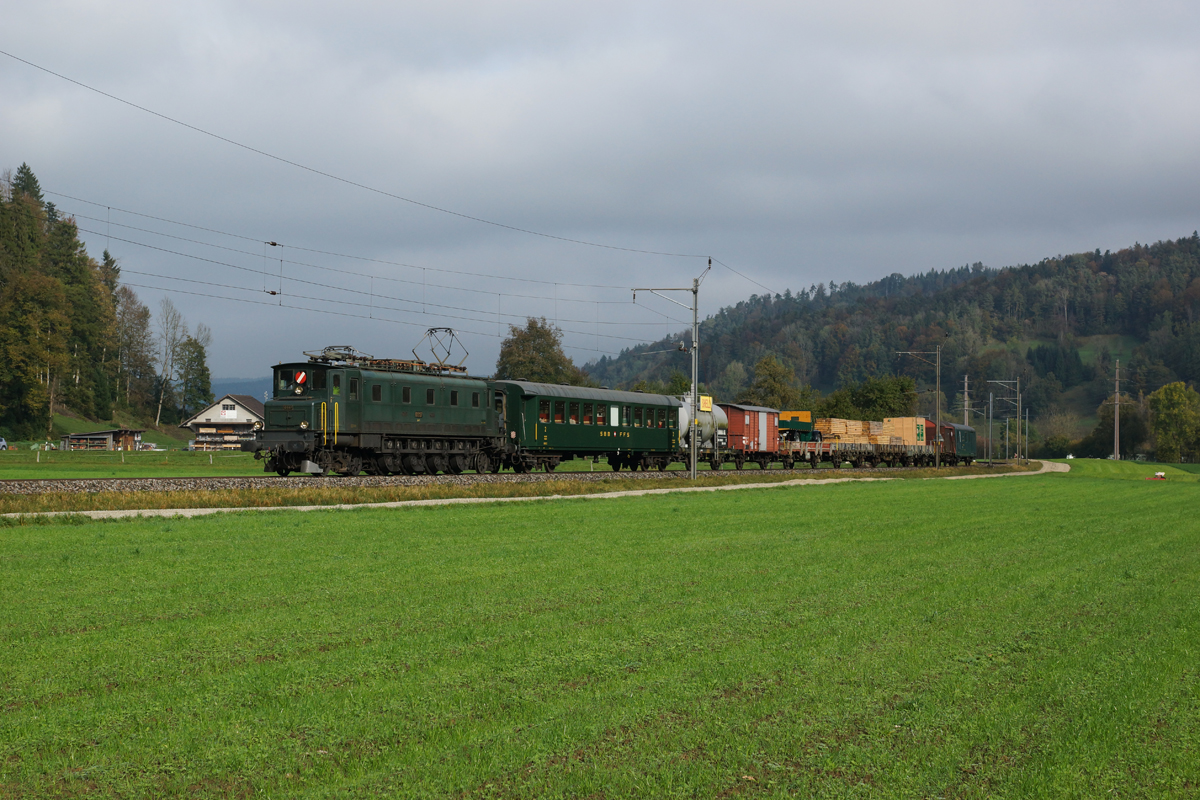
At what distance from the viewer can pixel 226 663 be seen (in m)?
8.14

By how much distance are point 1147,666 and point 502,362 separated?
380 feet

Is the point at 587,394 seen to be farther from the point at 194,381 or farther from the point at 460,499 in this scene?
the point at 194,381

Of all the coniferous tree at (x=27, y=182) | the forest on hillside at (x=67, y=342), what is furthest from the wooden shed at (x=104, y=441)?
the coniferous tree at (x=27, y=182)

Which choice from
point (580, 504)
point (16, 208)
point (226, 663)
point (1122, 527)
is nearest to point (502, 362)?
point (16, 208)

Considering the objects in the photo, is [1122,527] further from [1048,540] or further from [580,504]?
[580,504]

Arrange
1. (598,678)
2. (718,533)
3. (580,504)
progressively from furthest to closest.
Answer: (580,504) → (718,533) → (598,678)

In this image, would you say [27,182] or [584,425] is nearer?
[584,425]

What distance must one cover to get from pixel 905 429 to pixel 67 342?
3781 inches

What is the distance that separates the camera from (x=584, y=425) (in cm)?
4691

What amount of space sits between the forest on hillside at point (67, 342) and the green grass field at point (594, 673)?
A: 320 ft

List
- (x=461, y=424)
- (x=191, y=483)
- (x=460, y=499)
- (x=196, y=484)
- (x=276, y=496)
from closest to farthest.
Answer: (x=276, y=496) → (x=460, y=499) → (x=196, y=484) → (x=191, y=483) → (x=461, y=424)

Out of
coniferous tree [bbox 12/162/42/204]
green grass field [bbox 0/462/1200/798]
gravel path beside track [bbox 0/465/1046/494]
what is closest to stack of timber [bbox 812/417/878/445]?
gravel path beside track [bbox 0/465/1046/494]

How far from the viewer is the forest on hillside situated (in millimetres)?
98938

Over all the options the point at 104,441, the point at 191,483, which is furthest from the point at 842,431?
the point at 104,441
